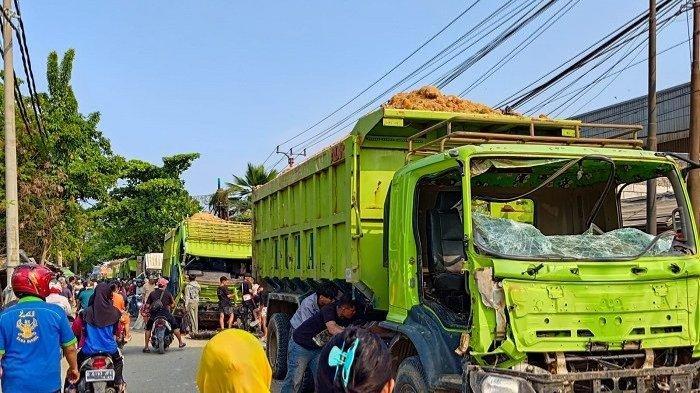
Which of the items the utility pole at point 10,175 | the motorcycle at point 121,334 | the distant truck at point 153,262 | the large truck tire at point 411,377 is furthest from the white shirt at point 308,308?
the distant truck at point 153,262

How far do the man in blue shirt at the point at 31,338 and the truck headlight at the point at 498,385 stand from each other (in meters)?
2.76

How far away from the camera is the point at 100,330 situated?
7.23 meters

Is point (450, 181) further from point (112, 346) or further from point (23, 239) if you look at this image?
point (23, 239)

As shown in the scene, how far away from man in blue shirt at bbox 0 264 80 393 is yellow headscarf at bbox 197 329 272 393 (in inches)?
110

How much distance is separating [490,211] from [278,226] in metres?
4.56

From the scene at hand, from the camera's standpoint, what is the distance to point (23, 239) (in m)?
24.6

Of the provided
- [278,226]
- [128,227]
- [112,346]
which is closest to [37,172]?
[128,227]

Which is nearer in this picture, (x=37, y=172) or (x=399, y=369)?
(x=399, y=369)

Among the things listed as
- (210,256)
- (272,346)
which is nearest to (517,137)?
(272,346)

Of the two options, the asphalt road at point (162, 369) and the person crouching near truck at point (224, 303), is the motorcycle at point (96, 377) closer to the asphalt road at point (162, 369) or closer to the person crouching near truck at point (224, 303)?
the asphalt road at point (162, 369)

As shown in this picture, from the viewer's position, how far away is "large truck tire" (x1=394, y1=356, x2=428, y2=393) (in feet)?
17.2

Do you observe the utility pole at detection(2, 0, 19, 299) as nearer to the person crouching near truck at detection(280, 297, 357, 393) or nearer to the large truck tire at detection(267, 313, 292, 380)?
the large truck tire at detection(267, 313, 292, 380)

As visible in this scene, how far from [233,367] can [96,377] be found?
17.2ft

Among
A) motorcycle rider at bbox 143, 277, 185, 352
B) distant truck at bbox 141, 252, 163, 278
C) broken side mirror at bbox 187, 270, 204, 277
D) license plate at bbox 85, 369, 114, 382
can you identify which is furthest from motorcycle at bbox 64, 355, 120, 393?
distant truck at bbox 141, 252, 163, 278
